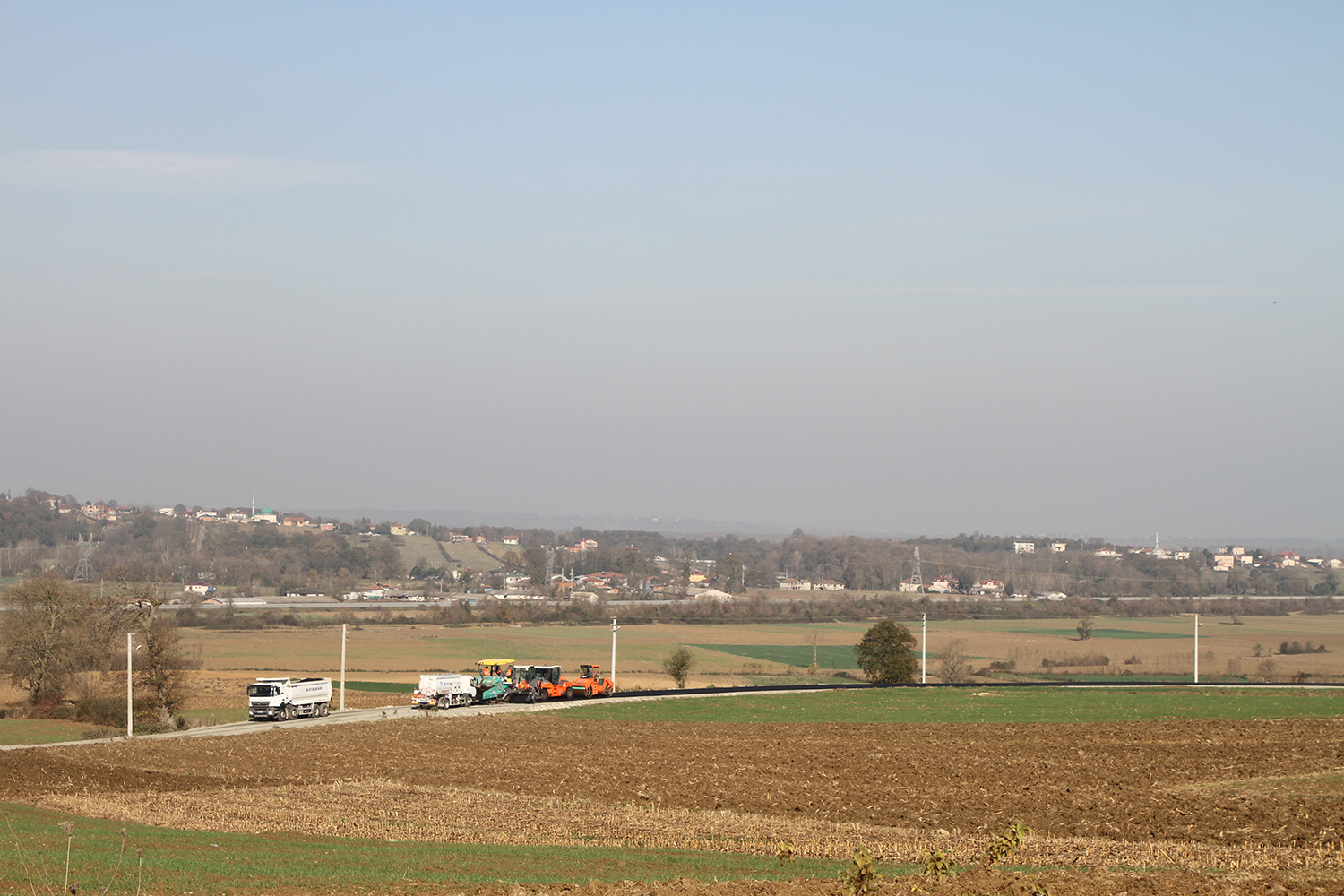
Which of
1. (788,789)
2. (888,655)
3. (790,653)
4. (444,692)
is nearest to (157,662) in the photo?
(444,692)

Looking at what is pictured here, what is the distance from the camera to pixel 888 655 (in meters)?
73.8

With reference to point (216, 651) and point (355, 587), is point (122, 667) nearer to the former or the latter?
point (216, 651)

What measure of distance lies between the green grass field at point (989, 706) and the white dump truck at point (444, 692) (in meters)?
6.19

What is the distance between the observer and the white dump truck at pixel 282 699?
50.0 m

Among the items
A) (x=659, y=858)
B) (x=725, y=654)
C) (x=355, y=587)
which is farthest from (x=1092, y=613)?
(x=659, y=858)

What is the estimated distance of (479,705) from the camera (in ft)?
188

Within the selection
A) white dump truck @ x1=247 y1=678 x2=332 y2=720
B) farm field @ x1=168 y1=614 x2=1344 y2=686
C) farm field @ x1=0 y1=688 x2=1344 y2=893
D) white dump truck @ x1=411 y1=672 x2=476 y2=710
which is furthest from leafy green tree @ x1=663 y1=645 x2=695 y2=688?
white dump truck @ x1=247 y1=678 x2=332 y2=720

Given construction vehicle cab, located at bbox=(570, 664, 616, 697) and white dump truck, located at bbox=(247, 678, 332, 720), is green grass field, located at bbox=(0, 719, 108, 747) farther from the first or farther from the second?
construction vehicle cab, located at bbox=(570, 664, 616, 697)

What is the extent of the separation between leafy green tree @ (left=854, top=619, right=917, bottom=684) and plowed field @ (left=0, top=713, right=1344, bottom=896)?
2914 centimetres

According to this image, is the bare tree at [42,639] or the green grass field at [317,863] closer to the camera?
the green grass field at [317,863]

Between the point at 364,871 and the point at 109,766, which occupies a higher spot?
the point at 364,871

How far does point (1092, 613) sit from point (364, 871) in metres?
143

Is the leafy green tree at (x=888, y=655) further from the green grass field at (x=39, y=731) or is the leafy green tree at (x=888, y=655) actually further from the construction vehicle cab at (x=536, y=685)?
the green grass field at (x=39, y=731)

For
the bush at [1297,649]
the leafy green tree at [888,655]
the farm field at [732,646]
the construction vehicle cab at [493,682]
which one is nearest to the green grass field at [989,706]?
the construction vehicle cab at [493,682]
